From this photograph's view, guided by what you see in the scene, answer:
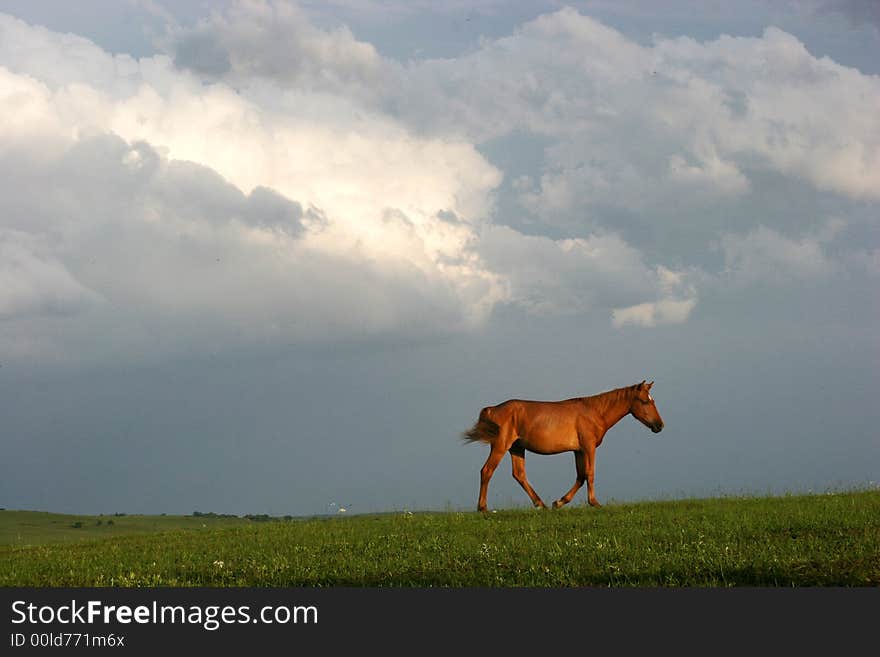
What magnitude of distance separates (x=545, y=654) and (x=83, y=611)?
6.23 metres

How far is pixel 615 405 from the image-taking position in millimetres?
28609

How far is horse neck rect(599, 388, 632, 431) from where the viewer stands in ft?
93.6

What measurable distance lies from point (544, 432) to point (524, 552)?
34.7ft

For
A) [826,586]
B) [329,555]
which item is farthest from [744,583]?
[329,555]

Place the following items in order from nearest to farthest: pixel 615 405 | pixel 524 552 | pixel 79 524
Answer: pixel 524 552 → pixel 615 405 → pixel 79 524

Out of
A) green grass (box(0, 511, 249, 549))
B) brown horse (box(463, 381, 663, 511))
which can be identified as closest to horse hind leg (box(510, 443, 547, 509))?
brown horse (box(463, 381, 663, 511))

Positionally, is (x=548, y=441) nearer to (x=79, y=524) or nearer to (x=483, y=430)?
(x=483, y=430)

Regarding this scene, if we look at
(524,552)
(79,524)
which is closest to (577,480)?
(524,552)

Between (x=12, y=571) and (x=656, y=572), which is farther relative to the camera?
(x=12, y=571)

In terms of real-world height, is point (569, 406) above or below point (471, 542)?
above

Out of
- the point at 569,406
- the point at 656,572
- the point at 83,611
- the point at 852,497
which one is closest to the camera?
the point at 83,611

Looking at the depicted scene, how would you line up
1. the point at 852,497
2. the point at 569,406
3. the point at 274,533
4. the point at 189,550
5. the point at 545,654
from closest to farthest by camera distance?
the point at 545,654 → the point at 189,550 → the point at 274,533 → the point at 852,497 → the point at 569,406

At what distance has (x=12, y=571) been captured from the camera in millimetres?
18906

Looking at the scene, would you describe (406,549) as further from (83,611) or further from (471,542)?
(83,611)
